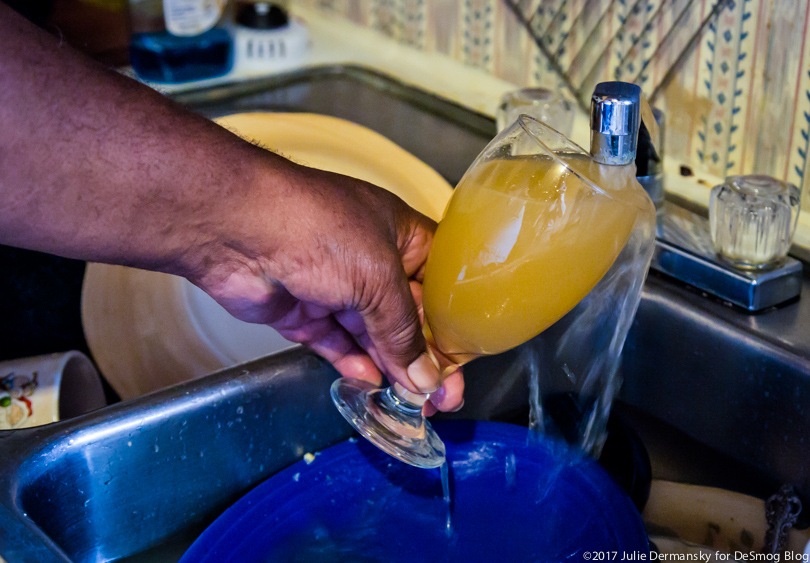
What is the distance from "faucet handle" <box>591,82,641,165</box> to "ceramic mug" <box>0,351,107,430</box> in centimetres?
51

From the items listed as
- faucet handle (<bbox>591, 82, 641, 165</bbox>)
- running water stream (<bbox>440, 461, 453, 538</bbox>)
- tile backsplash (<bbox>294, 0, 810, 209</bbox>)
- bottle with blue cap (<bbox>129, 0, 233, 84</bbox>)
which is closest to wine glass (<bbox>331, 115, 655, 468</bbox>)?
faucet handle (<bbox>591, 82, 641, 165</bbox>)

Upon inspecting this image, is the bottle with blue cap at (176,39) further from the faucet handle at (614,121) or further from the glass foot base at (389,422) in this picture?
the faucet handle at (614,121)

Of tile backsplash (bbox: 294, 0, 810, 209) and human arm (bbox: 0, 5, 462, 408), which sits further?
tile backsplash (bbox: 294, 0, 810, 209)

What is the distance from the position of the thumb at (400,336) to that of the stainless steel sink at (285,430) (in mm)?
88

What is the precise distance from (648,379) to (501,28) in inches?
21.1

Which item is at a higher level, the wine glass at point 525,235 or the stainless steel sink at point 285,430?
the wine glass at point 525,235

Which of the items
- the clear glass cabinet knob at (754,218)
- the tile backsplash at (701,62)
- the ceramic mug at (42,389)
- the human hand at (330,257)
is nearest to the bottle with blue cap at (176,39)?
the tile backsplash at (701,62)

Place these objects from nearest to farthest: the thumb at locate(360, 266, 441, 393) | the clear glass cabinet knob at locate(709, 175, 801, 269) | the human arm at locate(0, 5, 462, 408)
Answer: the human arm at locate(0, 5, 462, 408)
the thumb at locate(360, 266, 441, 393)
the clear glass cabinet knob at locate(709, 175, 801, 269)

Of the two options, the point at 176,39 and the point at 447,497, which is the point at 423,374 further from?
the point at 176,39

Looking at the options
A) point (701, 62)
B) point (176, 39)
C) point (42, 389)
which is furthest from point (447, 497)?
point (176, 39)

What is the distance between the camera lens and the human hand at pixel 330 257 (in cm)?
51

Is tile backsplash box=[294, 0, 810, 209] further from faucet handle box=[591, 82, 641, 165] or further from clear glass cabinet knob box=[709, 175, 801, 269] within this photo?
faucet handle box=[591, 82, 641, 165]

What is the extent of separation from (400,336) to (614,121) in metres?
0.20

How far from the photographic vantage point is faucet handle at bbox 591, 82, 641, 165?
47 centimetres
